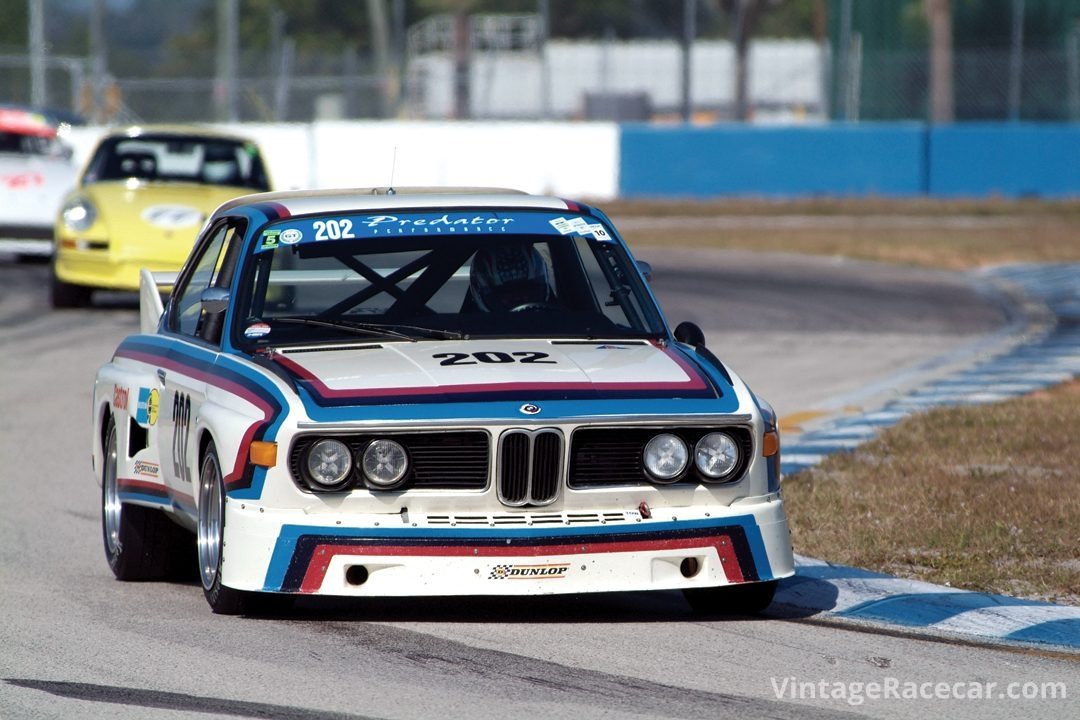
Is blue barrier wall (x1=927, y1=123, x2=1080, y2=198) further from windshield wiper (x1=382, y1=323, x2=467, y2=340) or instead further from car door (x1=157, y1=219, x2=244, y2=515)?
windshield wiper (x1=382, y1=323, x2=467, y2=340)

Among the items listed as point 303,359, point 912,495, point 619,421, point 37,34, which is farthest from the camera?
point 37,34

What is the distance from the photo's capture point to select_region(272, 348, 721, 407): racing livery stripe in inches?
242

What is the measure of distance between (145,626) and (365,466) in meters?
0.98

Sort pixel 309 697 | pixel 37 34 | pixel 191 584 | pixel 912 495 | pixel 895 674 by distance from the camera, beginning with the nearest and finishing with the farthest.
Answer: pixel 309 697
pixel 895 674
pixel 191 584
pixel 912 495
pixel 37 34

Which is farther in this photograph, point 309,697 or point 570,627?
point 570,627

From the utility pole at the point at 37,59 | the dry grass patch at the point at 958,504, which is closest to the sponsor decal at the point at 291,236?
the dry grass patch at the point at 958,504

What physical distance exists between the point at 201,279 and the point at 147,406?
0.73 m

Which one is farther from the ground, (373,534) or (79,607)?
(373,534)

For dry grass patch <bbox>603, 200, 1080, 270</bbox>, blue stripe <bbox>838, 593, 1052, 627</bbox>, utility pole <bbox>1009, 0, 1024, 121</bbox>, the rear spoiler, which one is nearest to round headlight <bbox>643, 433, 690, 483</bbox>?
blue stripe <bbox>838, 593, 1052, 627</bbox>

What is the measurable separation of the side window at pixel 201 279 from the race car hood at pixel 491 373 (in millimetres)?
955

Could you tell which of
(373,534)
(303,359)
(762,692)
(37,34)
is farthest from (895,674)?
(37,34)

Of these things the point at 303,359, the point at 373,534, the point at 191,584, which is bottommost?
the point at 191,584

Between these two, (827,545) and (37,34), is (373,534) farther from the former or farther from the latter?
(37,34)

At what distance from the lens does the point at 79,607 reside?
6.80 metres
